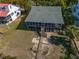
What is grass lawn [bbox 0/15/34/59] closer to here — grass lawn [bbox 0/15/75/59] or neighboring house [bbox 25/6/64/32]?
grass lawn [bbox 0/15/75/59]

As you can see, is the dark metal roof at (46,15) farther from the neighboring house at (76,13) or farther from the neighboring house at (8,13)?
the neighboring house at (8,13)

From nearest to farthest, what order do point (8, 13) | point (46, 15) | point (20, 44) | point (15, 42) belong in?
point (20, 44), point (15, 42), point (46, 15), point (8, 13)

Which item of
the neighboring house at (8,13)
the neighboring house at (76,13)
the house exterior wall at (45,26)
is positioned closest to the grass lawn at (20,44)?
the house exterior wall at (45,26)

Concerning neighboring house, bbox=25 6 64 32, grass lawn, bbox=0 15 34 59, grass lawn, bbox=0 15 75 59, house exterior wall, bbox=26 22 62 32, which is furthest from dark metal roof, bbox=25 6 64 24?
grass lawn, bbox=0 15 34 59

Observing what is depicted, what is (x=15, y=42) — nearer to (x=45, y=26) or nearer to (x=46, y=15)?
(x=45, y=26)

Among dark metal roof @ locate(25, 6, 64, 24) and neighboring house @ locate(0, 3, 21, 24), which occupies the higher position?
dark metal roof @ locate(25, 6, 64, 24)

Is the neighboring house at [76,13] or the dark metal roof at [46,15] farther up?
the dark metal roof at [46,15]

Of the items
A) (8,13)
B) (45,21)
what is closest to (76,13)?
(45,21)
